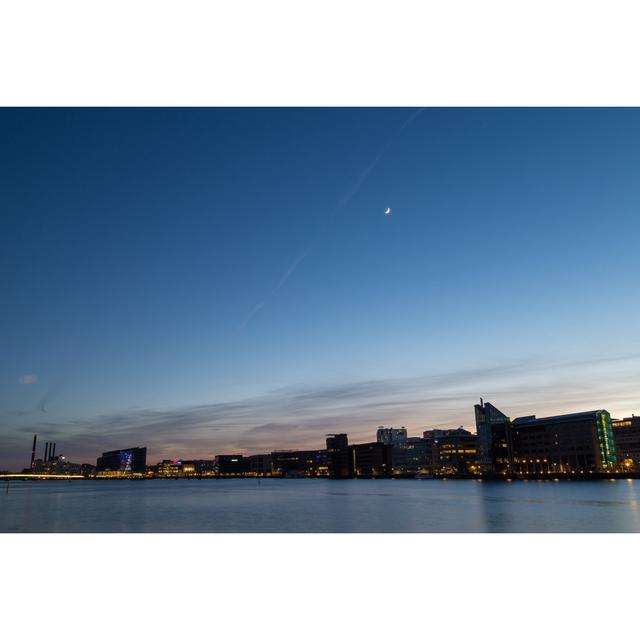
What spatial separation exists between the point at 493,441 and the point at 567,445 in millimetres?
22437

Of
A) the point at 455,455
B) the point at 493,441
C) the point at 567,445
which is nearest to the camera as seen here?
the point at 567,445

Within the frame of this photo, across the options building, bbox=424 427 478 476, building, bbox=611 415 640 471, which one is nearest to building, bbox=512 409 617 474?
building, bbox=611 415 640 471

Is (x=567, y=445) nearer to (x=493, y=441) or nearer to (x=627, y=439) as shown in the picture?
(x=493, y=441)

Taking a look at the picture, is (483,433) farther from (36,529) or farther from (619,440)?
(36,529)

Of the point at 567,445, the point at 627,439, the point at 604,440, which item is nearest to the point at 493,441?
the point at 567,445

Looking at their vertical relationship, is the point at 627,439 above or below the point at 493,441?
below

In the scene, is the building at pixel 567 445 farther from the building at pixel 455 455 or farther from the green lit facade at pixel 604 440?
the building at pixel 455 455

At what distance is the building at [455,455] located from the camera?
177000 mm

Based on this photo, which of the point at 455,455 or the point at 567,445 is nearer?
the point at 567,445

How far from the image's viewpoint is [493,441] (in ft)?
515
